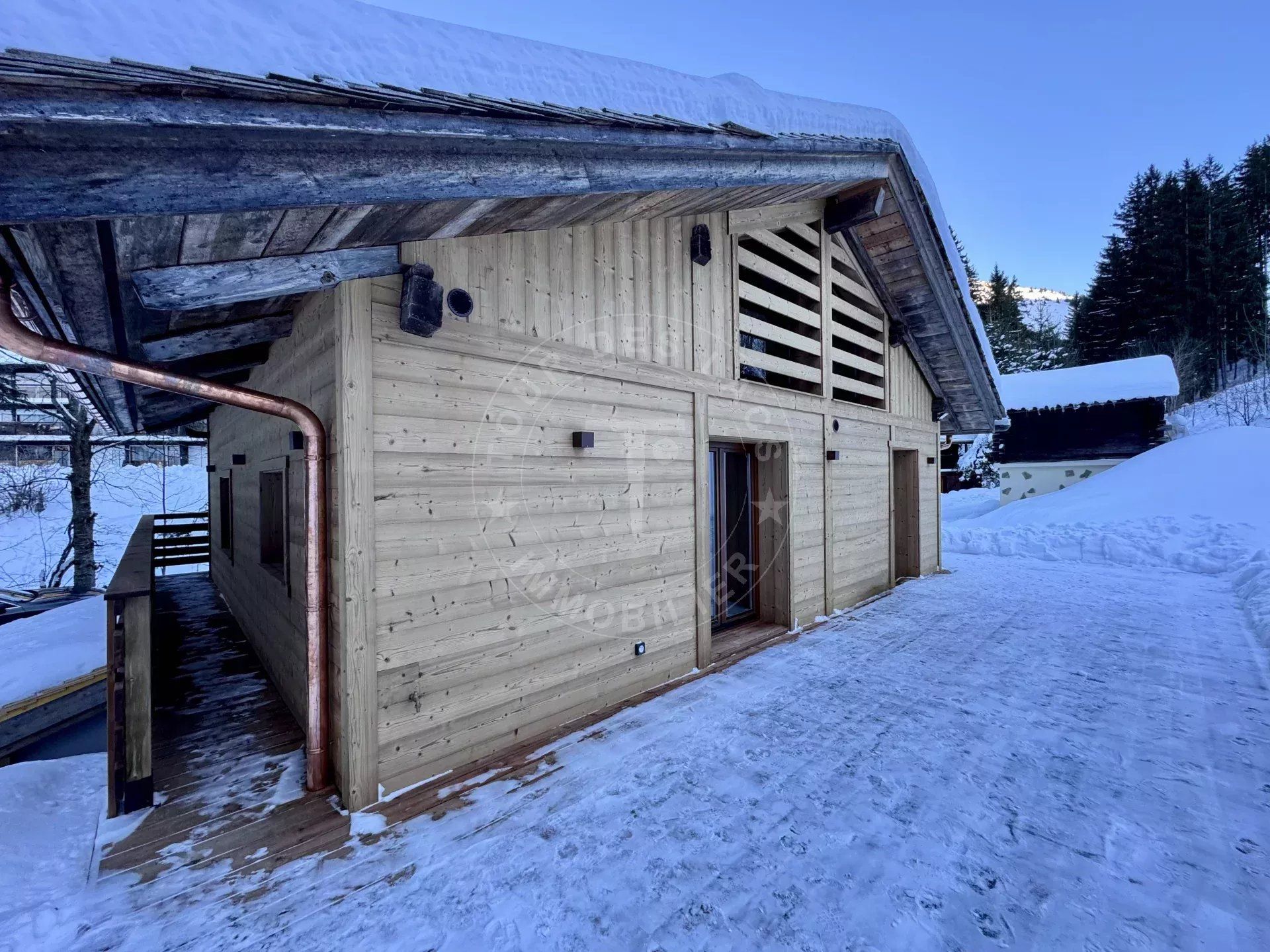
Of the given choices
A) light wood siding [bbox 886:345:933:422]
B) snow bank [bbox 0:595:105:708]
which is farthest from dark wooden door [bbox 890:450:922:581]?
snow bank [bbox 0:595:105:708]

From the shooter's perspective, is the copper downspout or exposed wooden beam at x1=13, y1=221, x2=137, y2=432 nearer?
exposed wooden beam at x1=13, y1=221, x2=137, y2=432

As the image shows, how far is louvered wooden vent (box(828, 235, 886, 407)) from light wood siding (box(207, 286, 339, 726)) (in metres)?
5.38

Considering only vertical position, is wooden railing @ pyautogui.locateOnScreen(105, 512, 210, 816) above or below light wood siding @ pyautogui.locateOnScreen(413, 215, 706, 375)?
below

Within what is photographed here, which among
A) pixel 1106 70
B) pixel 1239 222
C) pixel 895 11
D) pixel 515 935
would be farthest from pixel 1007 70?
pixel 515 935

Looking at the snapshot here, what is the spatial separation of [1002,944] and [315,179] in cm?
362

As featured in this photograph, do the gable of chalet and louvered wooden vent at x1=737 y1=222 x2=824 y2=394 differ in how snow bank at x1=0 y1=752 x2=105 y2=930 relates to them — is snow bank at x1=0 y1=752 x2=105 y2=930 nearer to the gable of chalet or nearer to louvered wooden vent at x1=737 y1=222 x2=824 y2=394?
the gable of chalet

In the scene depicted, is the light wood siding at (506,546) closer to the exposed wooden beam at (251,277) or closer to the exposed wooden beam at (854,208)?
the exposed wooden beam at (251,277)

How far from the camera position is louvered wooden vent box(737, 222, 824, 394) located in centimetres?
531

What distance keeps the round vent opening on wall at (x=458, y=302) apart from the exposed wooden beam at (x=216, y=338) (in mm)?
1268

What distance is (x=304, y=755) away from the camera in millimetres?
3252

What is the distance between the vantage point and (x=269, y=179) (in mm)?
1799

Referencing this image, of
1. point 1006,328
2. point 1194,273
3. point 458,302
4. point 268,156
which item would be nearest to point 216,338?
point 458,302

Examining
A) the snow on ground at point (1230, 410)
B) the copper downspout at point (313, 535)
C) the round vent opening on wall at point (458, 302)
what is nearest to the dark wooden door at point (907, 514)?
the round vent opening on wall at point (458, 302)

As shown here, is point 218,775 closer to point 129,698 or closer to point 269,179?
point 129,698
